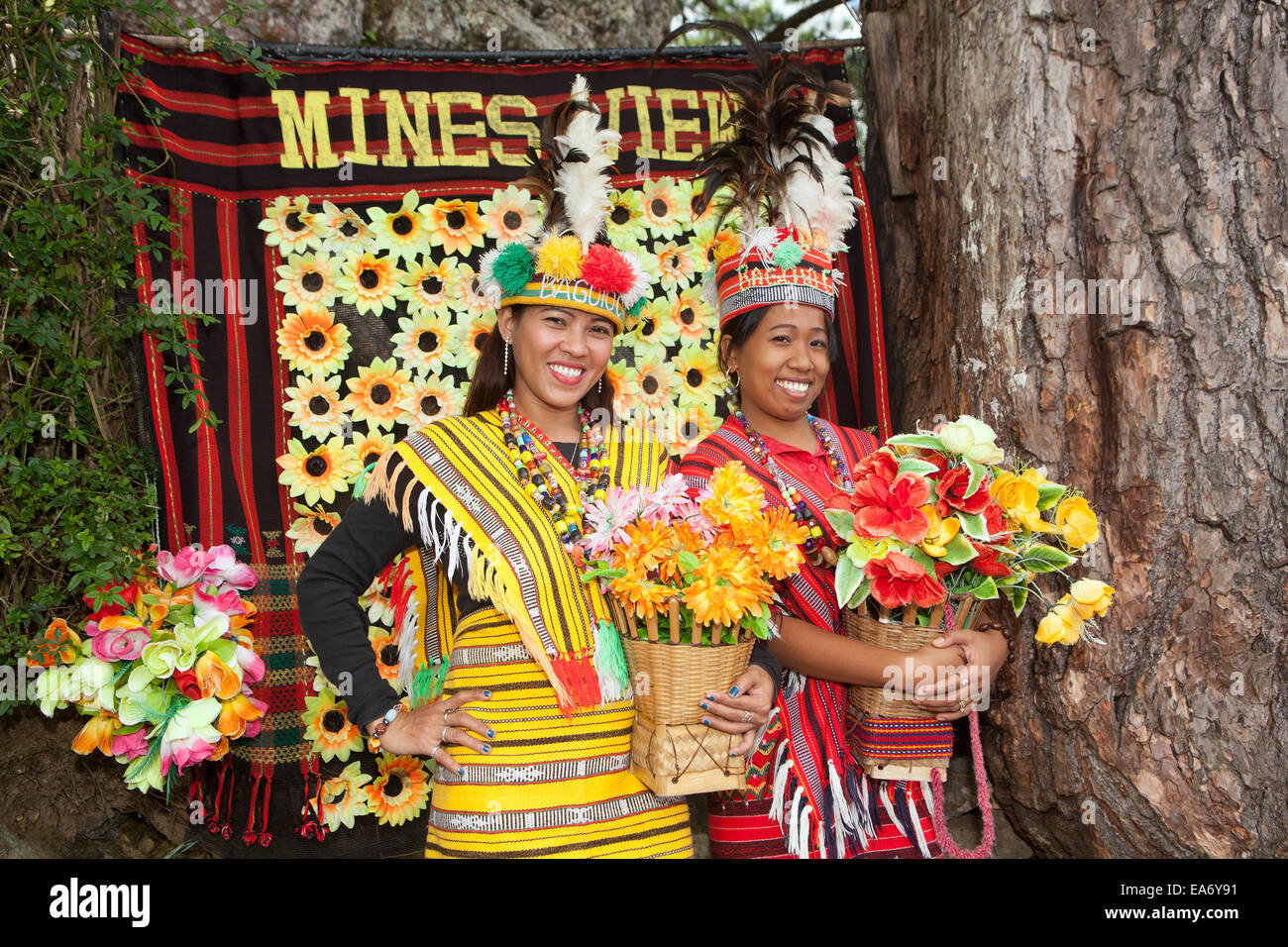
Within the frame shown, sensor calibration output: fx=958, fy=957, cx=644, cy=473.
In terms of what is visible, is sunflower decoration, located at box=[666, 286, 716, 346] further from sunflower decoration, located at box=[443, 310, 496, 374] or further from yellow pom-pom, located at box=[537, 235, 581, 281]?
yellow pom-pom, located at box=[537, 235, 581, 281]

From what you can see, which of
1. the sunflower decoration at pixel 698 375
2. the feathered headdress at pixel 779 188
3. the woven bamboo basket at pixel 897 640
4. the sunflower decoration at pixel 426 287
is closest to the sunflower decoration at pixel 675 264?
Answer: the sunflower decoration at pixel 698 375

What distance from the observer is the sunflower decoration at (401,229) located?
11.5 feet

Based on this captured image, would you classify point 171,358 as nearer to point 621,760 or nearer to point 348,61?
point 348,61

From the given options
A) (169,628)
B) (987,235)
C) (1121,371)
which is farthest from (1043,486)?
(169,628)

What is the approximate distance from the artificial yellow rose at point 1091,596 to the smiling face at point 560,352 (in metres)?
1.40

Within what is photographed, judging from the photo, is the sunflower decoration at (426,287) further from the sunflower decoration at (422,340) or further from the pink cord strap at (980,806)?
the pink cord strap at (980,806)

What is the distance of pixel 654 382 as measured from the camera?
3.68 meters

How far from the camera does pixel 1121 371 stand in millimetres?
2795

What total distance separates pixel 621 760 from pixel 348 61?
2.73m

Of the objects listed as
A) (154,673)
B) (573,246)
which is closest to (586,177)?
(573,246)

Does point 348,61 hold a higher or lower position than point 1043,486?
higher

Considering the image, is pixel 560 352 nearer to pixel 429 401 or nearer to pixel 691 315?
pixel 429 401

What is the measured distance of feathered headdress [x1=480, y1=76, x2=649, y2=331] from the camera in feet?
8.70

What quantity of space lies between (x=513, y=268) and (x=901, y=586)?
4.41 ft
